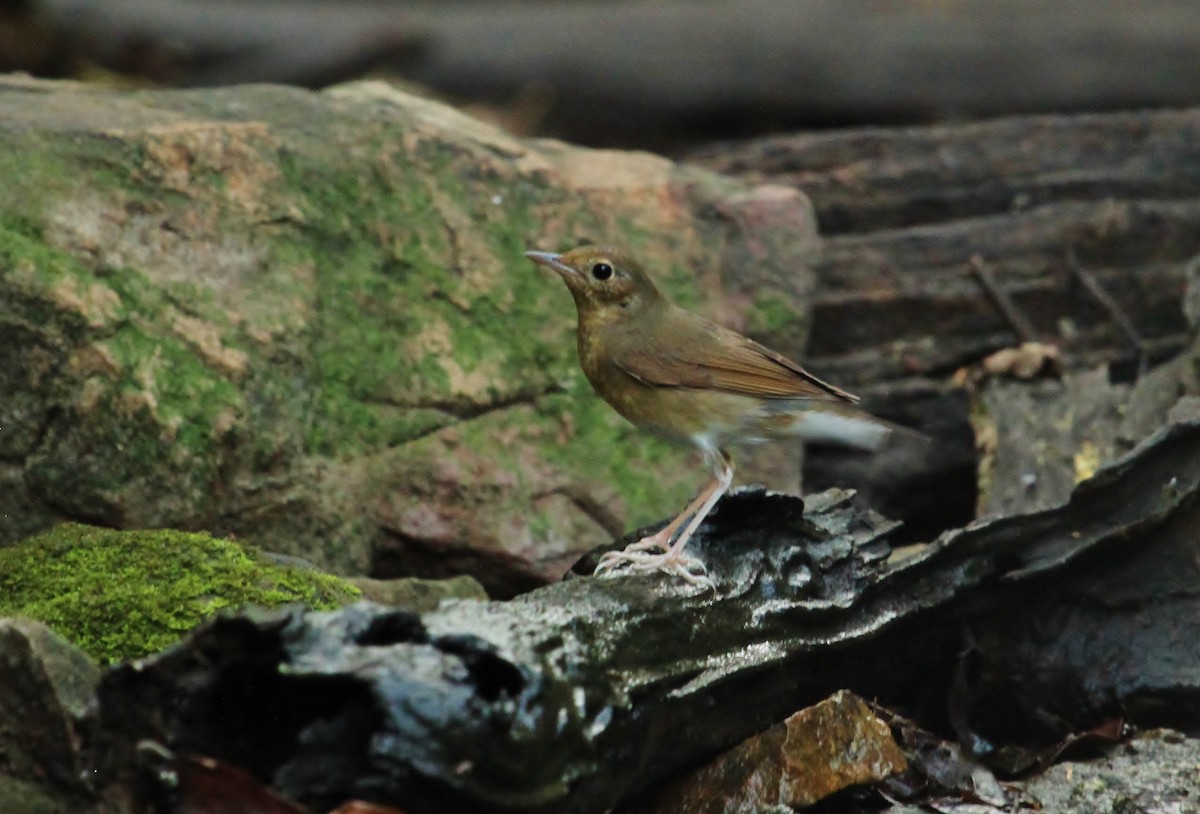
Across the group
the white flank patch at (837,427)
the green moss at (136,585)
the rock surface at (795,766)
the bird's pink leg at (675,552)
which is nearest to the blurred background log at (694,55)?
the white flank patch at (837,427)

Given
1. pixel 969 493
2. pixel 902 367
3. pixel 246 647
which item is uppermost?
pixel 246 647

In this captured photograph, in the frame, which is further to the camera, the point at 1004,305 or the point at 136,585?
the point at 1004,305

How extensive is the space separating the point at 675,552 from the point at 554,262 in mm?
1400

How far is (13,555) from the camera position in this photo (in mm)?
4617

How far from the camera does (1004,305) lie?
7383mm

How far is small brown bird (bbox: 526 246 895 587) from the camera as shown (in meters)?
5.38

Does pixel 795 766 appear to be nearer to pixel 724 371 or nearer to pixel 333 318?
pixel 724 371

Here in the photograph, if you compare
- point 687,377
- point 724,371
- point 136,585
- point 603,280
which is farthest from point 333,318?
point 136,585

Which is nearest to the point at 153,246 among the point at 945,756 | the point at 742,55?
the point at 945,756

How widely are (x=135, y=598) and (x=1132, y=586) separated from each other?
294 centimetres

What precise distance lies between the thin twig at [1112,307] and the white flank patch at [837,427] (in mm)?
2209

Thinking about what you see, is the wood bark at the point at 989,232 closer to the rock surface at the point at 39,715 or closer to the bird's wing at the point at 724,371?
the bird's wing at the point at 724,371

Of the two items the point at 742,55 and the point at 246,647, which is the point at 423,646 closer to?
Answer: the point at 246,647

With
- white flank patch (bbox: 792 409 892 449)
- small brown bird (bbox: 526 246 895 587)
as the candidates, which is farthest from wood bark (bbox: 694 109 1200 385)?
small brown bird (bbox: 526 246 895 587)
